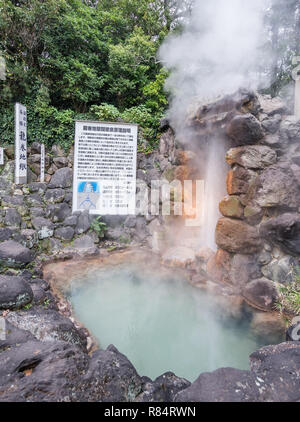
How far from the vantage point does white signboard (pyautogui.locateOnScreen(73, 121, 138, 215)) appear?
6395mm

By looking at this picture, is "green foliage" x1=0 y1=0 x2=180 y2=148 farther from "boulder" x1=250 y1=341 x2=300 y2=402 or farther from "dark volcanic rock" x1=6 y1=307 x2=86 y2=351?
"boulder" x1=250 y1=341 x2=300 y2=402

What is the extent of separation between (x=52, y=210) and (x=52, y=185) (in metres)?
0.78

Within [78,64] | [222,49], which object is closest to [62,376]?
[222,49]

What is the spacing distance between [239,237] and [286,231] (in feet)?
2.69

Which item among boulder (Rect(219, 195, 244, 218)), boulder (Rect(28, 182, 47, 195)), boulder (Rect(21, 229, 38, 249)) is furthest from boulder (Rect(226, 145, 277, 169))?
boulder (Rect(28, 182, 47, 195))

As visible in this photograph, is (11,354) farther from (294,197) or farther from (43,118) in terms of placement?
(43,118)

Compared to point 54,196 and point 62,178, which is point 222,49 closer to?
point 62,178

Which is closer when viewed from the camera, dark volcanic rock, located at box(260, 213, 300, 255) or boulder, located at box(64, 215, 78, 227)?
dark volcanic rock, located at box(260, 213, 300, 255)

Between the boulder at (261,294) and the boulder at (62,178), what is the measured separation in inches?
215

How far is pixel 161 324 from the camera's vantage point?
3607mm

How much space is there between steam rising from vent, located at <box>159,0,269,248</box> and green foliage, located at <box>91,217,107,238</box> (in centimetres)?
287

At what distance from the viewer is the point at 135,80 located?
806cm

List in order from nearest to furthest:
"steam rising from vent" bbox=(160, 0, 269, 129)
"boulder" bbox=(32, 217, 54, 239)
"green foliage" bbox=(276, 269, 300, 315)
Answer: "green foliage" bbox=(276, 269, 300, 315), "steam rising from vent" bbox=(160, 0, 269, 129), "boulder" bbox=(32, 217, 54, 239)

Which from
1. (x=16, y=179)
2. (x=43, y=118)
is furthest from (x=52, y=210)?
(x=43, y=118)
